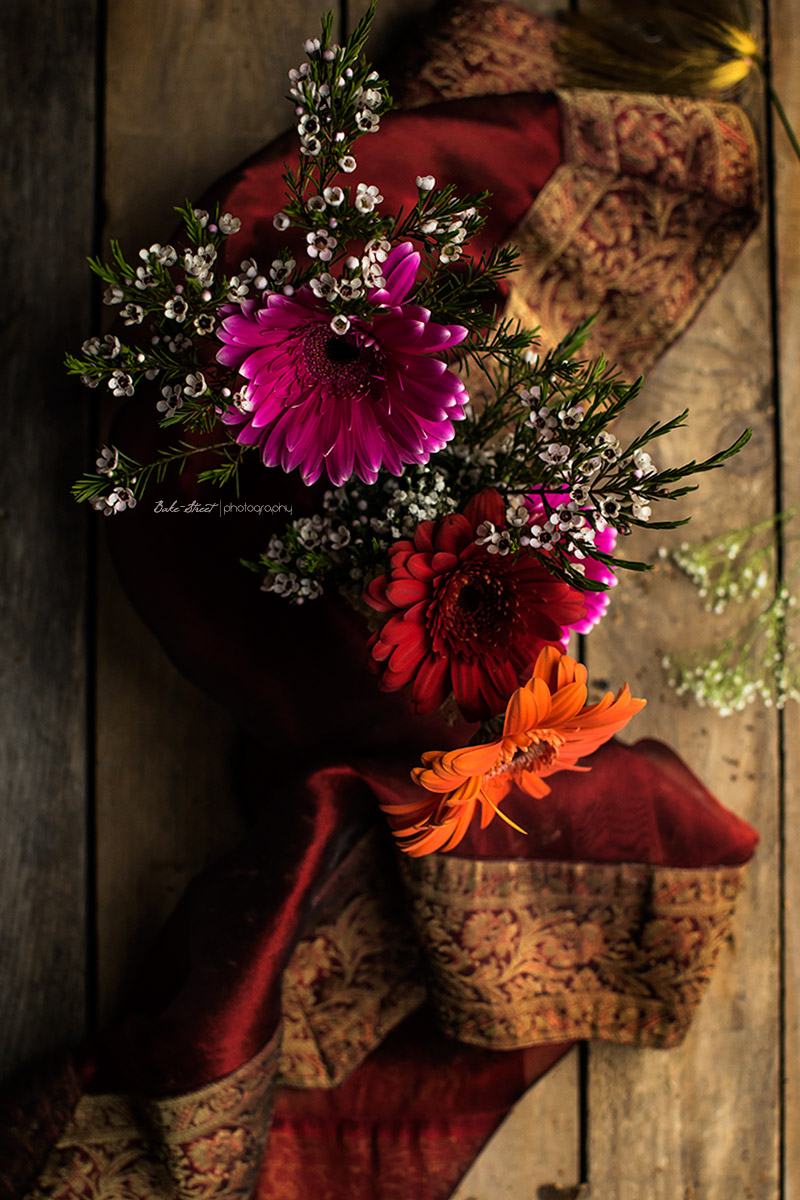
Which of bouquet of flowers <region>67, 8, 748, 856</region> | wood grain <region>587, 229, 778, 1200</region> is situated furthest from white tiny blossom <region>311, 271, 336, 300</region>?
wood grain <region>587, 229, 778, 1200</region>

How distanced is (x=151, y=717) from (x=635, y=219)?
740 millimetres

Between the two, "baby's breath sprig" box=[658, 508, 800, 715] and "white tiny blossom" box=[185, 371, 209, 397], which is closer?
"white tiny blossom" box=[185, 371, 209, 397]

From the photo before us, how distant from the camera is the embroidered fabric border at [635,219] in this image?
33.6 inches

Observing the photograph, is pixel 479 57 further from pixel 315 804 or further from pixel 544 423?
pixel 315 804

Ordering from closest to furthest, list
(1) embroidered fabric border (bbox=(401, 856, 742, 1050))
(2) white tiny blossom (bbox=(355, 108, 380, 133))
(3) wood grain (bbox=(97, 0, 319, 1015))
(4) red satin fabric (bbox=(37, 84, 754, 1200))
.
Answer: (2) white tiny blossom (bbox=(355, 108, 380, 133)) < (4) red satin fabric (bbox=(37, 84, 754, 1200)) < (1) embroidered fabric border (bbox=(401, 856, 742, 1050)) < (3) wood grain (bbox=(97, 0, 319, 1015))

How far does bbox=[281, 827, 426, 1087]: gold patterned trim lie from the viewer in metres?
0.89

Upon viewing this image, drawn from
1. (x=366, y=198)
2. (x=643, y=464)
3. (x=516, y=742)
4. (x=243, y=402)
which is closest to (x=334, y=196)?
(x=366, y=198)

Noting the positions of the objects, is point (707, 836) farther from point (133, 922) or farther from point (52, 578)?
point (52, 578)

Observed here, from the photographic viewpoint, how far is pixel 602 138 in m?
0.85

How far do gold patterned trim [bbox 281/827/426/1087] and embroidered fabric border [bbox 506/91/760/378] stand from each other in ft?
1.93

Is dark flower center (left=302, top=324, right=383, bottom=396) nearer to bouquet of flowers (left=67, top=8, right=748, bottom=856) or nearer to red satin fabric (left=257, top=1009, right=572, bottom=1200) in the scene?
bouquet of flowers (left=67, top=8, right=748, bottom=856)

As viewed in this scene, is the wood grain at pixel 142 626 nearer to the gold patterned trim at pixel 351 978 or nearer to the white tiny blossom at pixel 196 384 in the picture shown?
the gold patterned trim at pixel 351 978

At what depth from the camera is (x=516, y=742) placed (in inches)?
20.7

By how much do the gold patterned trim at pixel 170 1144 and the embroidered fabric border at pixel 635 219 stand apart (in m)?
0.78
